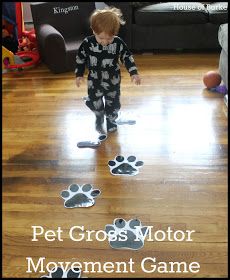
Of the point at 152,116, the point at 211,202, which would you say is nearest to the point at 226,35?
the point at 152,116

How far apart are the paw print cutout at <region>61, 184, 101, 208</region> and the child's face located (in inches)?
31.5

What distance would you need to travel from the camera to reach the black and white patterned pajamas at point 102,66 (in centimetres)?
215

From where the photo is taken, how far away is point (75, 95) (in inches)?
120

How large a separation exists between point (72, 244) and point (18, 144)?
97 cm

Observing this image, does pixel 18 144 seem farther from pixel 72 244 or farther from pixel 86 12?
pixel 86 12

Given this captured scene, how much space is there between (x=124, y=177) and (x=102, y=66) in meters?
0.67

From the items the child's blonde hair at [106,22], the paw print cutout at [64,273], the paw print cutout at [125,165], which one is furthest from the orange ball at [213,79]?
the paw print cutout at [64,273]

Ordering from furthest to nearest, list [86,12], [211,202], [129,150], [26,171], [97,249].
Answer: [86,12]
[129,150]
[26,171]
[211,202]
[97,249]

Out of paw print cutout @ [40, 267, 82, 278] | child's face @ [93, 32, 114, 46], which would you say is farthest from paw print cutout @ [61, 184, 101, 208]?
child's face @ [93, 32, 114, 46]

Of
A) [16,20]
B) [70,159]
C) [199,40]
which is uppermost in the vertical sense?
[16,20]

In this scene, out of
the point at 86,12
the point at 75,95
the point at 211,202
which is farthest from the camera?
the point at 86,12

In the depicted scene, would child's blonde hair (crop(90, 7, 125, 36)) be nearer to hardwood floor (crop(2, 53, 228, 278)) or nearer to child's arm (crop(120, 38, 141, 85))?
child's arm (crop(120, 38, 141, 85))

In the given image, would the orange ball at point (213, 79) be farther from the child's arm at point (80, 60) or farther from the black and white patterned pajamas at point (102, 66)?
the child's arm at point (80, 60)

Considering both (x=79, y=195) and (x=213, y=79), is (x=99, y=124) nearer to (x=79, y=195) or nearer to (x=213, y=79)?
(x=79, y=195)
